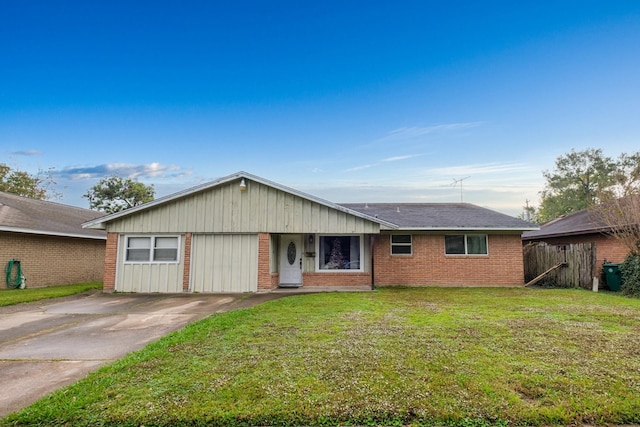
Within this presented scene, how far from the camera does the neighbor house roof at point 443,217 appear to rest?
44.3 ft

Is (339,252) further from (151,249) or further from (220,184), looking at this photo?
(151,249)

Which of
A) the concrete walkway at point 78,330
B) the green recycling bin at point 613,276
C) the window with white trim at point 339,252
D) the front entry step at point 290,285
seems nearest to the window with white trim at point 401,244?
the window with white trim at point 339,252

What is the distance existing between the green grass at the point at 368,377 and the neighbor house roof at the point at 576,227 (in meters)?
9.75

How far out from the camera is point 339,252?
14.0 metres

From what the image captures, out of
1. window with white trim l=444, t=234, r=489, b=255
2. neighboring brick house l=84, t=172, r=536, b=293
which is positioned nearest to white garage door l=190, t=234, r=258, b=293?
neighboring brick house l=84, t=172, r=536, b=293

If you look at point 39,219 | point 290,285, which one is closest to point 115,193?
point 39,219

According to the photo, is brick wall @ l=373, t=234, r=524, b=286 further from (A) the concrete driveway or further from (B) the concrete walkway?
(A) the concrete driveway

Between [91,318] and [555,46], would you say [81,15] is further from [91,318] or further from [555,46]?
[555,46]

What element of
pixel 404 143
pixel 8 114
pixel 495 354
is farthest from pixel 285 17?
pixel 8 114

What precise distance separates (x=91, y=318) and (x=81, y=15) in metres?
11.4

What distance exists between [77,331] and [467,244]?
1316cm

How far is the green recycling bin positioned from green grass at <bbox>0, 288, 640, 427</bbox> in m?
8.03

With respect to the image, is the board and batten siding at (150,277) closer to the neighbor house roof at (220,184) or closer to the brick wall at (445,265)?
the neighbor house roof at (220,184)

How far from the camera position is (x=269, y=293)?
38.8 ft
